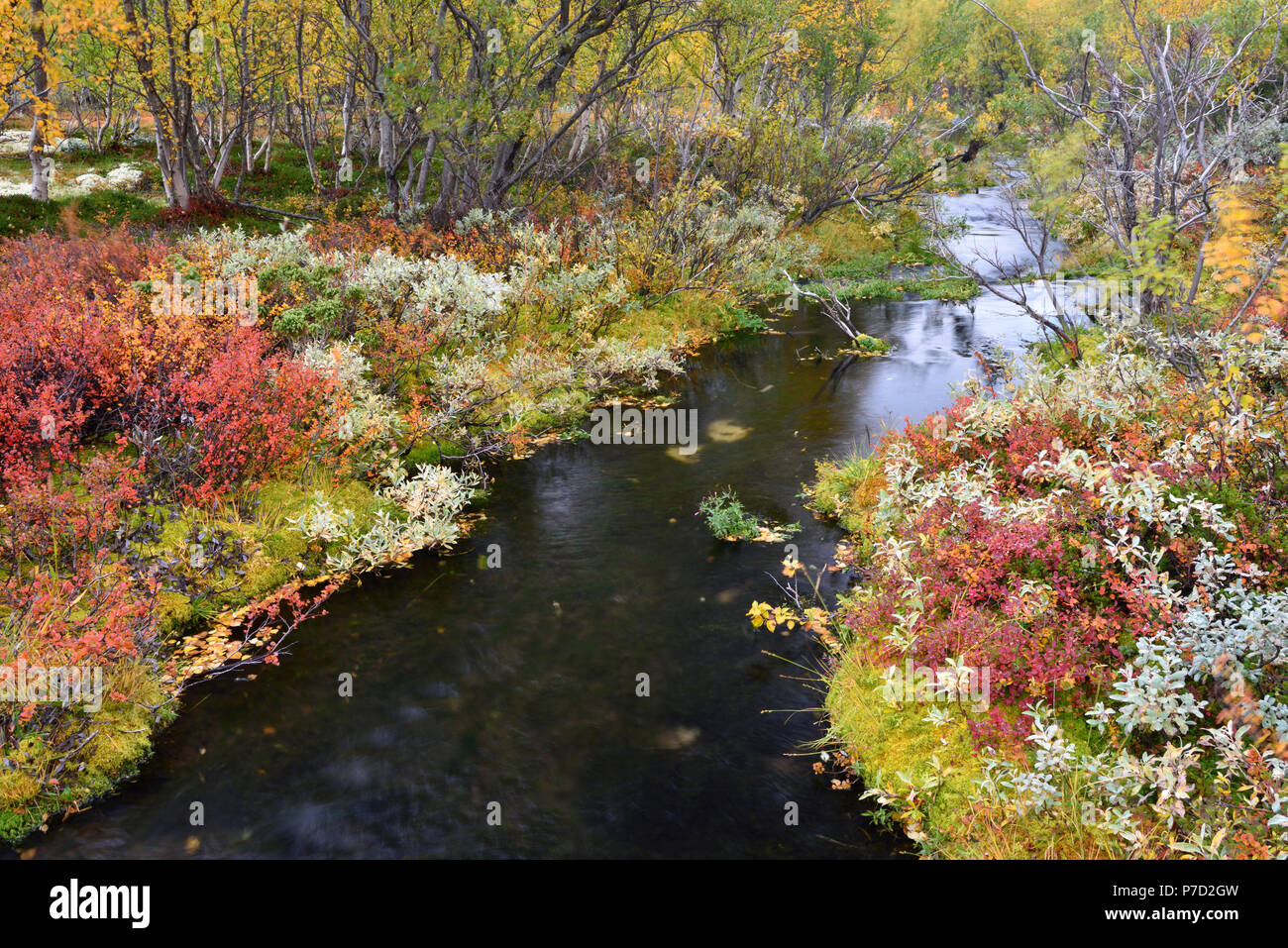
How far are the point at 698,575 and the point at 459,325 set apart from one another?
657 centimetres

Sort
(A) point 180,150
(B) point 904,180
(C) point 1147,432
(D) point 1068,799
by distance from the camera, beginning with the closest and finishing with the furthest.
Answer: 1. (D) point 1068,799
2. (C) point 1147,432
3. (A) point 180,150
4. (B) point 904,180

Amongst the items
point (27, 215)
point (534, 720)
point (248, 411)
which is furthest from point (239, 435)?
point (27, 215)

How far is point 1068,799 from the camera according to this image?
481cm

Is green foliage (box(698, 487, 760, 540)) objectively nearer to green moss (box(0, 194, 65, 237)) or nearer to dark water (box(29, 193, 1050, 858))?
dark water (box(29, 193, 1050, 858))

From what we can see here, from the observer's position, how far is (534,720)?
6359 mm

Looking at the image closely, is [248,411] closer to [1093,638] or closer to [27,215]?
[1093,638]

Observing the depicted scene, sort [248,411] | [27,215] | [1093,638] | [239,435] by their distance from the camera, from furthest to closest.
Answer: [27,215]
[248,411]
[239,435]
[1093,638]

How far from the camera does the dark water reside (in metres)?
5.30

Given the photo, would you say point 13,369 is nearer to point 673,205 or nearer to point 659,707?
point 659,707

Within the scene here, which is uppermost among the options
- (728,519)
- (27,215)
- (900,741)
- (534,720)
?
(27,215)

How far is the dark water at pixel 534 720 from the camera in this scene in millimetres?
5305

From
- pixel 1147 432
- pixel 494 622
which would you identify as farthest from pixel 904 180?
pixel 494 622

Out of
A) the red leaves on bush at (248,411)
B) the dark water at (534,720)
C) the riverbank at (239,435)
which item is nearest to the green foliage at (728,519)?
the dark water at (534,720)

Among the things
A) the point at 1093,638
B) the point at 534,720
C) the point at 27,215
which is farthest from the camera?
the point at 27,215
